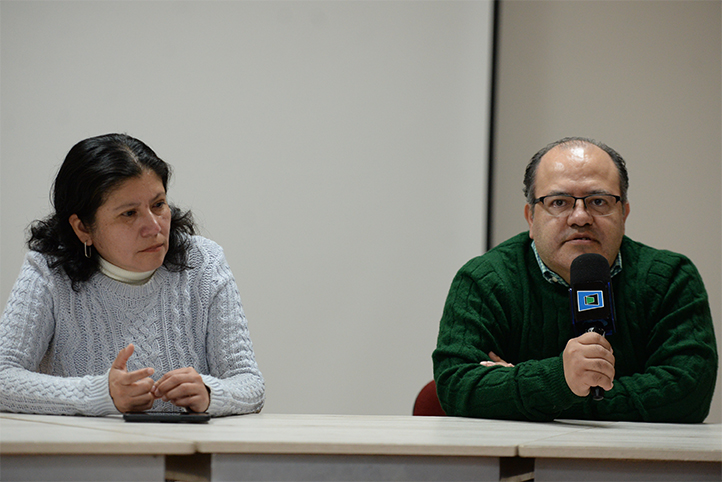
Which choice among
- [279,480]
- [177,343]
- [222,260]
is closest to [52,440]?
[279,480]

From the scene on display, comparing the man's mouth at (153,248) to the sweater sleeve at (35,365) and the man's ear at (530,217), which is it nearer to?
the sweater sleeve at (35,365)

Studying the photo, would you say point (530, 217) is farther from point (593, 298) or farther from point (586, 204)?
point (593, 298)

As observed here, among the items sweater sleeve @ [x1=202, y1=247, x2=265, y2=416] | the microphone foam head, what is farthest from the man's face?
sweater sleeve @ [x1=202, y1=247, x2=265, y2=416]

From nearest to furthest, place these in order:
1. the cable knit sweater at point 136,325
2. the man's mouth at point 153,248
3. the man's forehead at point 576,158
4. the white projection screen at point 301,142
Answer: the cable knit sweater at point 136,325 → the man's mouth at point 153,248 → the man's forehead at point 576,158 → the white projection screen at point 301,142

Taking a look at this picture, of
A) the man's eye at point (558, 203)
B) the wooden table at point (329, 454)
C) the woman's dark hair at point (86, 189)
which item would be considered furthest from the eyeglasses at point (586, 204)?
the woman's dark hair at point (86, 189)

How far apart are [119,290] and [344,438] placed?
939 mm

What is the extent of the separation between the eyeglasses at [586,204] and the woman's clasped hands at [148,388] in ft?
3.28

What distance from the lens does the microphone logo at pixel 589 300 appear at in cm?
146

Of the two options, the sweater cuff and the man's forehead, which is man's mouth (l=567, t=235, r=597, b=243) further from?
the sweater cuff

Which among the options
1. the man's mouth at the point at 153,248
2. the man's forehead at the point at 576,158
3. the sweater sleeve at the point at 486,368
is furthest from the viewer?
the man's forehead at the point at 576,158

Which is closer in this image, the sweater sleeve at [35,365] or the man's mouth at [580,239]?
the sweater sleeve at [35,365]

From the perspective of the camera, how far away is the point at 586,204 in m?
1.87

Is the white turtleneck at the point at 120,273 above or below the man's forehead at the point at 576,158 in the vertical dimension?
below

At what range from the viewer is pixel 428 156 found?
2984 millimetres
